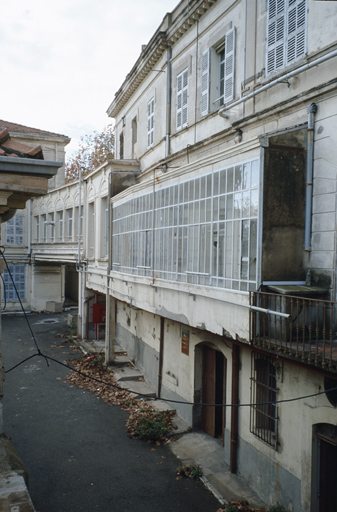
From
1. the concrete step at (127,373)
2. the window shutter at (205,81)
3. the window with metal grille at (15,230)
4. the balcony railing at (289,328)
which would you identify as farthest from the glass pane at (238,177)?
the window with metal grille at (15,230)

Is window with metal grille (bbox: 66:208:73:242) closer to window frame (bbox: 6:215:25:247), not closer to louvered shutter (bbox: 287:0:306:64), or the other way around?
window frame (bbox: 6:215:25:247)

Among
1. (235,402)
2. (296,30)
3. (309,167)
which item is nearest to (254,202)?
(309,167)

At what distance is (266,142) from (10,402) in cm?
1107

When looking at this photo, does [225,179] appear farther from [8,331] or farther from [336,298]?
[8,331]

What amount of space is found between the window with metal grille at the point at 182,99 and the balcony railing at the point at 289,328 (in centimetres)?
763

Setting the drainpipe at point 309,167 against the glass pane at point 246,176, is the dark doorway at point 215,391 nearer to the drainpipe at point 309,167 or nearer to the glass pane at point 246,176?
the drainpipe at point 309,167

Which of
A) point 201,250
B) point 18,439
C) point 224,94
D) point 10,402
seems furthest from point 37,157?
point 10,402

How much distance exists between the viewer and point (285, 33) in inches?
344

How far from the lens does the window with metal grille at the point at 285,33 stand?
8.32 metres

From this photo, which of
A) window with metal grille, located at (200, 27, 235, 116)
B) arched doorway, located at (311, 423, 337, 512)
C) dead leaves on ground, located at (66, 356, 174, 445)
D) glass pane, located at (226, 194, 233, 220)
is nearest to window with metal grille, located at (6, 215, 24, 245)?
dead leaves on ground, located at (66, 356, 174, 445)

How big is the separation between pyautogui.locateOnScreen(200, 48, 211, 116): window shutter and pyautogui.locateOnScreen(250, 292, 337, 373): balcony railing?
21.2 feet

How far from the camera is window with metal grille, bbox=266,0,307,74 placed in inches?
328

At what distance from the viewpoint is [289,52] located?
862 centimetres

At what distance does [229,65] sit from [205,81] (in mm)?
1325
